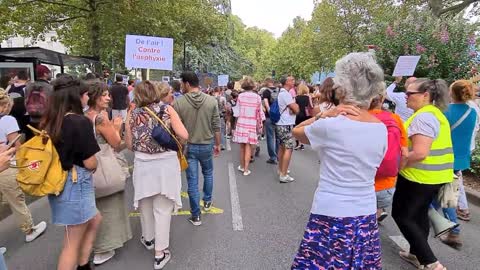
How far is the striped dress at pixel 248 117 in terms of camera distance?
7.06 m

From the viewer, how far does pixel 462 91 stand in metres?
3.84

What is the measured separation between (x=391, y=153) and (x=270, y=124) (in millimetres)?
5645

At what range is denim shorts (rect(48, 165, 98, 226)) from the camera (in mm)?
2791

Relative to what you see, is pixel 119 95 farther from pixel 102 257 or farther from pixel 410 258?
pixel 410 258

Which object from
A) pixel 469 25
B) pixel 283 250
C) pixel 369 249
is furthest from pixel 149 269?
pixel 469 25

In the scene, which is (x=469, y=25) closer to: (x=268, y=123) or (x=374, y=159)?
(x=268, y=123)

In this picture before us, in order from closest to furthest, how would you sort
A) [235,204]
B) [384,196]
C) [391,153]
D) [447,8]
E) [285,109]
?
1. [391,153]
2. [384,196]
3. [235,204]
4. [285,109]
5. [447,8]

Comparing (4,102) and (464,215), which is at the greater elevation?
(4,102)

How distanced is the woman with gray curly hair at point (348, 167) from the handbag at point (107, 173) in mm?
1939

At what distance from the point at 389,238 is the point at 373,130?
8.82 ft

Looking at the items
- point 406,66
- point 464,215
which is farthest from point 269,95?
point 464,215

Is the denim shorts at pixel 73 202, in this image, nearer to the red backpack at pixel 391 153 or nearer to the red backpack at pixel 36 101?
the red backpack at pixel 36 101

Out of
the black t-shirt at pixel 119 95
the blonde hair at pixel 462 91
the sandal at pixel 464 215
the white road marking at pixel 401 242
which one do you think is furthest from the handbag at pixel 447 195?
the black t-shirt at pixel 119 95

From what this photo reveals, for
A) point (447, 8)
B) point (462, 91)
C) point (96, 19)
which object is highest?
point (447, 8)
